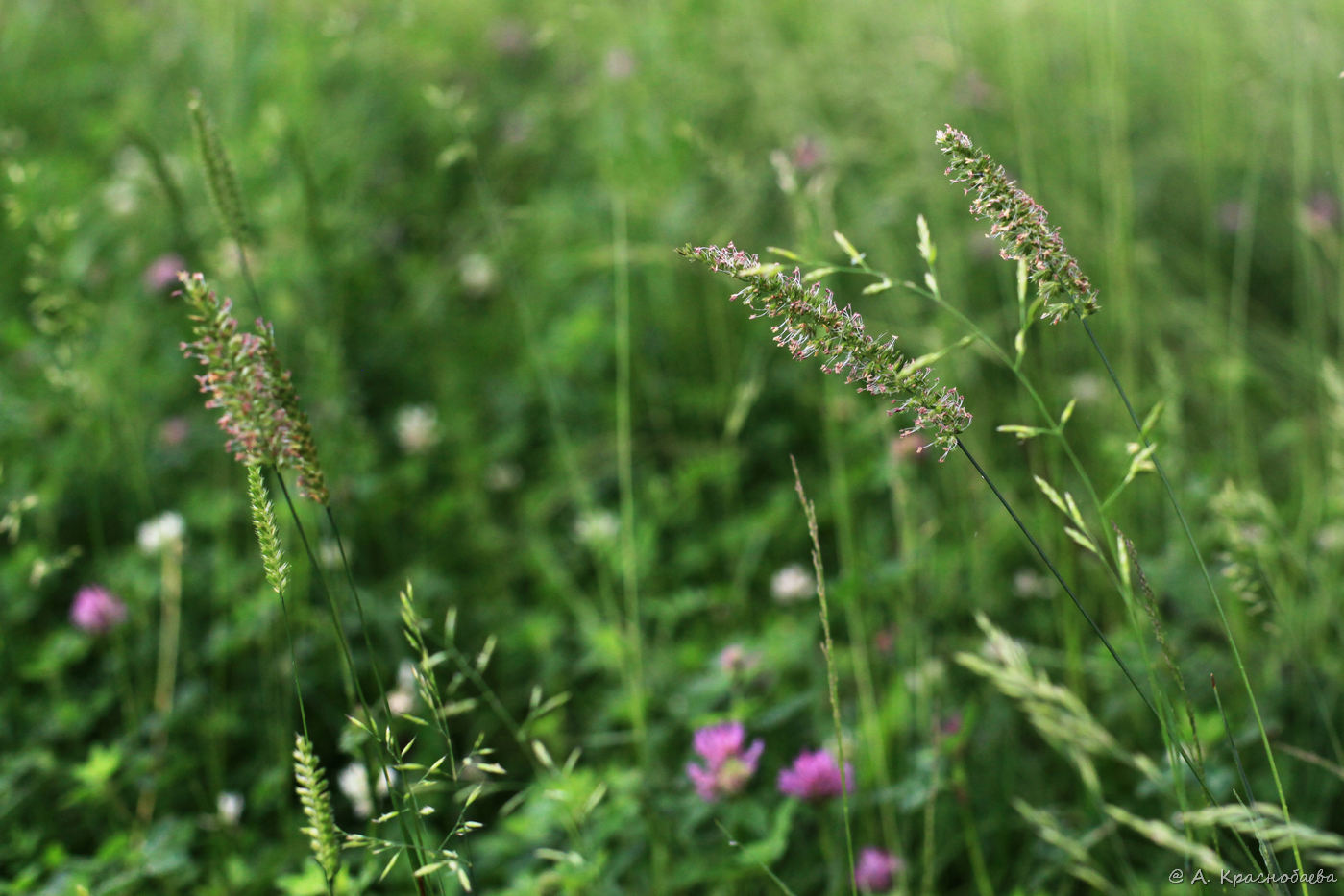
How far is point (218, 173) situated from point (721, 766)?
40.0 inches

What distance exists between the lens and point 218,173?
1178 mm

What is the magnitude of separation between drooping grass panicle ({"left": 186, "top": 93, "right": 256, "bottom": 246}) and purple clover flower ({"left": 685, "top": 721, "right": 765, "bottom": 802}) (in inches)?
35.7

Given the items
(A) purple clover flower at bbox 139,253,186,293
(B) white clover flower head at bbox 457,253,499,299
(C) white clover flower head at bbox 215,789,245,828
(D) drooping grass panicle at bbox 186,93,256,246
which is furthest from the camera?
(B) white clover flower head at bbox 457,253,499,299

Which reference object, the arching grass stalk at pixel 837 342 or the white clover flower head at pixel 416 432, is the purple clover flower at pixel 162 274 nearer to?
the white clover flower head at pixel 416 432

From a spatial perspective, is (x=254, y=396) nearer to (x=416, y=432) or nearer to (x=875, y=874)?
(x=875, y=874)

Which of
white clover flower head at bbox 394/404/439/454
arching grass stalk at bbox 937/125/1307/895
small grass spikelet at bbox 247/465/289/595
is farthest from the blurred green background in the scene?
small grass spikelet at bbox 247/465/289/595

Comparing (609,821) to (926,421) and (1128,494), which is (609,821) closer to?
(926,421)

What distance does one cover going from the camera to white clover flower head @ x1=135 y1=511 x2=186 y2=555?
1.84 m

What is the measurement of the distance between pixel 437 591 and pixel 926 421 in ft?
4.97

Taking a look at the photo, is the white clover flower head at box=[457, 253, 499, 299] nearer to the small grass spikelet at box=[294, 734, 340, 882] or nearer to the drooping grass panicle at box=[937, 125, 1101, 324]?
the small grass spikelet at box=[294, 734, 340, 882]

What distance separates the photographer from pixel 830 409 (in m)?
1.80

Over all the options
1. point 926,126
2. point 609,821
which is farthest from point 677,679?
point 926,126

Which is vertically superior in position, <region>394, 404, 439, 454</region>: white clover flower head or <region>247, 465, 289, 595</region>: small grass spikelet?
<region>247, 465, 289, 595</region>: small grass spikelet

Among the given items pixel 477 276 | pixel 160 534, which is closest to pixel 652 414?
pixel 477 276
